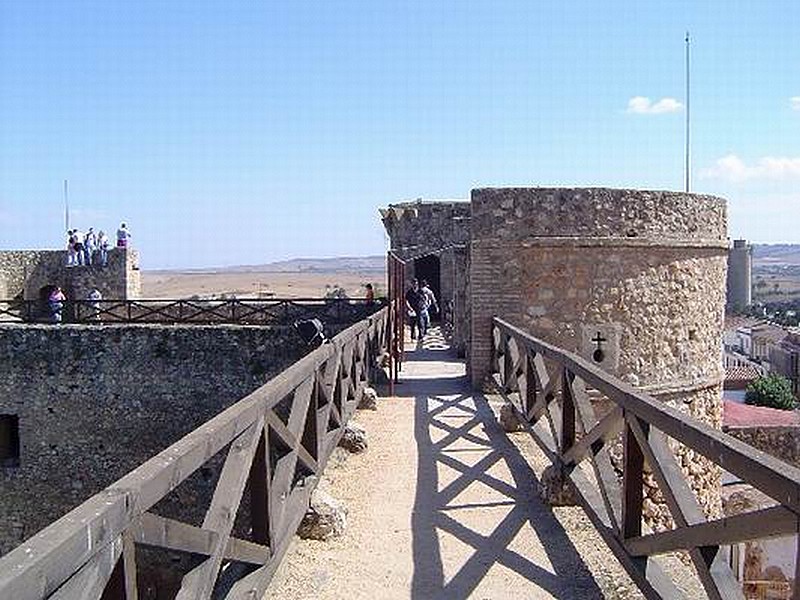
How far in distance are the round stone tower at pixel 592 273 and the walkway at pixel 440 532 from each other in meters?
2.69

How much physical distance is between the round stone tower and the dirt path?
2.90m

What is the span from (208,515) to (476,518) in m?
2.77

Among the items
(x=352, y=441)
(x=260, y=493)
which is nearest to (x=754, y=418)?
(x=352, y=441)

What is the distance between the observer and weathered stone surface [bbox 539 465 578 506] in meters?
5.61

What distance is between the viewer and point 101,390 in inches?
506

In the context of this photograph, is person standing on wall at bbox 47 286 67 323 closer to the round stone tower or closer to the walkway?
the round stone tower

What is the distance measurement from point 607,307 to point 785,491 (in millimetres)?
8350

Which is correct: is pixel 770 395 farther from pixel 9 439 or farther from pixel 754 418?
pixel 9 439

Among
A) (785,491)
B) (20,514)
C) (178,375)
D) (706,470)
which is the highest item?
(785,491)

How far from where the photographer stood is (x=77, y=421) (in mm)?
12805

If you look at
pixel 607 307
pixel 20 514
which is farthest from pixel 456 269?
pixel 20 514

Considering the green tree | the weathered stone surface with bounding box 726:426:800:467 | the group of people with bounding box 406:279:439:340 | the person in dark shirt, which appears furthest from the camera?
the green tree

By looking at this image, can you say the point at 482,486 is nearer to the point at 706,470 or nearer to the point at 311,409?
the point at 311,409

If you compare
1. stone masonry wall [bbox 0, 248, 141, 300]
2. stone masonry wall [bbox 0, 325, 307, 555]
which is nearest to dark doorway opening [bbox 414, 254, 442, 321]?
stone masonry wall [bbox 0, 248, 141, 300]
